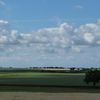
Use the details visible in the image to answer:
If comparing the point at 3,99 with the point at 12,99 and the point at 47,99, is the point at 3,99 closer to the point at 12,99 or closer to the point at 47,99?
the point at 12,99

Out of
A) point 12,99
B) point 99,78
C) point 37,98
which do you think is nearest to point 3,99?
point 12,99

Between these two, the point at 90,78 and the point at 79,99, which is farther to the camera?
the point at 90,78

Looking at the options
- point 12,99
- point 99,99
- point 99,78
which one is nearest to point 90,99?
point 99,99

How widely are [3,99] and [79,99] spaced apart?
9.29 m

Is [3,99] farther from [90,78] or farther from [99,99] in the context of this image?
[90,78]

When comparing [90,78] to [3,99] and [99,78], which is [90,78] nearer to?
[99,78]

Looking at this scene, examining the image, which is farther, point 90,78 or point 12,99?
point 90,78

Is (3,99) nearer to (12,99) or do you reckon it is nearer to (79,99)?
(12,99)

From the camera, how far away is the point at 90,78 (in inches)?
4766

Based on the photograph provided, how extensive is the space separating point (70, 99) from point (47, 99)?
2979 millimetres

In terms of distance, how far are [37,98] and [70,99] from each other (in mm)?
4104

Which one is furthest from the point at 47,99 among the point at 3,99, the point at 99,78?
the point at 99,78

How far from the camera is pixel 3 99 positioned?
48469 millimetres

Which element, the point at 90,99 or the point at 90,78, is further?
the point at 90,78
